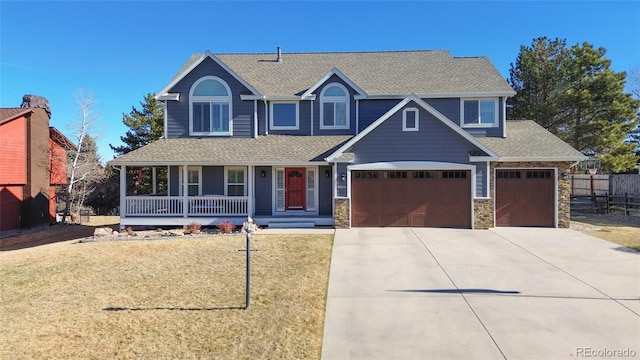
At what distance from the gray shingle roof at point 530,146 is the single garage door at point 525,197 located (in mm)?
777

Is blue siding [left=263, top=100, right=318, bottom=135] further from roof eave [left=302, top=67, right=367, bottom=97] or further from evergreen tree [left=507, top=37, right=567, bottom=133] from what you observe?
evergreen tree [left=507, top=37, right=567, bottom=133]

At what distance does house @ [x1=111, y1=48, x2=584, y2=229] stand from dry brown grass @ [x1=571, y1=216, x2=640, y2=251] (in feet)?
4.98

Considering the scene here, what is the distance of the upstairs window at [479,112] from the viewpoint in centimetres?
1627

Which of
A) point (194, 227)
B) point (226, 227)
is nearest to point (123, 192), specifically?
point (194, 227)

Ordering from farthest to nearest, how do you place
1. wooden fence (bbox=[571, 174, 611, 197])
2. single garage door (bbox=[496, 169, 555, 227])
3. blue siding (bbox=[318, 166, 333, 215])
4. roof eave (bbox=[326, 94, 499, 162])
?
1. wooden fence (bbox=[571, 174, 611, 197])
2. blue siding (bbox=[318, 166, 333, 215])
3. single garage door (bbox=[496, 169, 555, 227])
4. roof eave (bbox=[326, 94, 499, 162])

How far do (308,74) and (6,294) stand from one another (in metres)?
14.9

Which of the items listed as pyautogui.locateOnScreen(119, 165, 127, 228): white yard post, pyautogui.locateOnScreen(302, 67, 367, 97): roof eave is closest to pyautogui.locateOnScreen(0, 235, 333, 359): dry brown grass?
pyautogui.locateOnScreen(119, 165, 127, 228): white yard post

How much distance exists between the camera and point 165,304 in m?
6.67

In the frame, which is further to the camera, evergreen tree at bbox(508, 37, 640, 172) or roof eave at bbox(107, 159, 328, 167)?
evergreen tree at bbox(508, 37, 640, 172)

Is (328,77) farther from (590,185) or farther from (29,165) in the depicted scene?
(590,185)

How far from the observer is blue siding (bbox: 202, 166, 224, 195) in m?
16.2

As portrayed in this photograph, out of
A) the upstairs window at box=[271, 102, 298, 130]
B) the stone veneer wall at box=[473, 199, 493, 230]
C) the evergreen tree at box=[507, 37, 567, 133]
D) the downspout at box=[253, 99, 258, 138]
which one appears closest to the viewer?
the stone veneer wall at box=[473, 199, 493, 230]

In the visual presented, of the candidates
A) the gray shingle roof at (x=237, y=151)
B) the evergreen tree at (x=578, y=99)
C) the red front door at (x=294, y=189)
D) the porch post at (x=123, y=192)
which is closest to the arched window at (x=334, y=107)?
the gray shingle roof at (x=237, y=151)

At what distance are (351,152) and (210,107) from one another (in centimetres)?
714
